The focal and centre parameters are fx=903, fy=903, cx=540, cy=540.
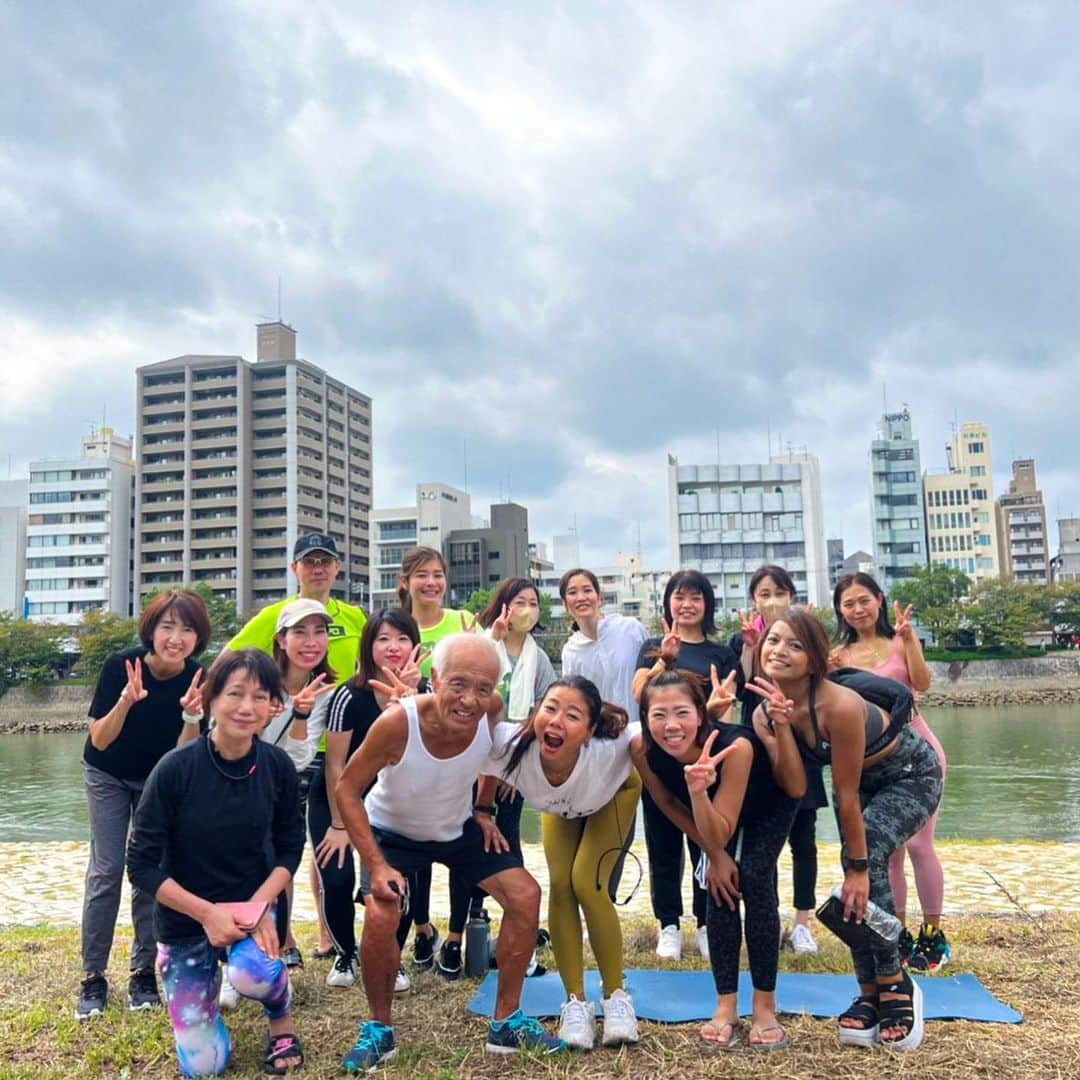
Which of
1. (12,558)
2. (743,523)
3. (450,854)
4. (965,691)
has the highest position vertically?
(743,523)

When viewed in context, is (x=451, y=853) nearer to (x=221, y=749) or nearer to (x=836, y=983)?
(x=221, y=749)

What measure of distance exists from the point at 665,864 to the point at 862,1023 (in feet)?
4.89

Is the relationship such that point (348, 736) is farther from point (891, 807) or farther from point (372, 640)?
point (891, 807)

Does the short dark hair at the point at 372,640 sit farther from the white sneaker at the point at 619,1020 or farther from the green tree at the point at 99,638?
the green tree at the point at 99,638

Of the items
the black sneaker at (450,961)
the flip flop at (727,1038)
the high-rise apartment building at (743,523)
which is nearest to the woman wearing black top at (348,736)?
the black sneaker at (450,961)

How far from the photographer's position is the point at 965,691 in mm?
46375

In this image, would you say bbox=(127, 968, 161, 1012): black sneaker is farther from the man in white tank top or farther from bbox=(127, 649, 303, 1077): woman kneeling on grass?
the man in white tank top

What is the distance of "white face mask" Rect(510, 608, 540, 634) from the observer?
18.1 feet

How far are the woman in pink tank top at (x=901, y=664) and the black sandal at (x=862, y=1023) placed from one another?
1.06m

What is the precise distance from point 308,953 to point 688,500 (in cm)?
6450

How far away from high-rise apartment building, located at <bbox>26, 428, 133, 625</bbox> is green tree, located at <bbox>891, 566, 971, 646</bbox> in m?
56.5

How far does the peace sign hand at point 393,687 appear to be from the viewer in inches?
175

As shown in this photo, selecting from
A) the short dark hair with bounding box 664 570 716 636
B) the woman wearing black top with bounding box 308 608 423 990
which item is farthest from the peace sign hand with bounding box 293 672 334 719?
the short dark hair with bounding box 664 570 716 636

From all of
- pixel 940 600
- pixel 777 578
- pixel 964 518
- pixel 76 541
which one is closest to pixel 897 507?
pixel 964 518
